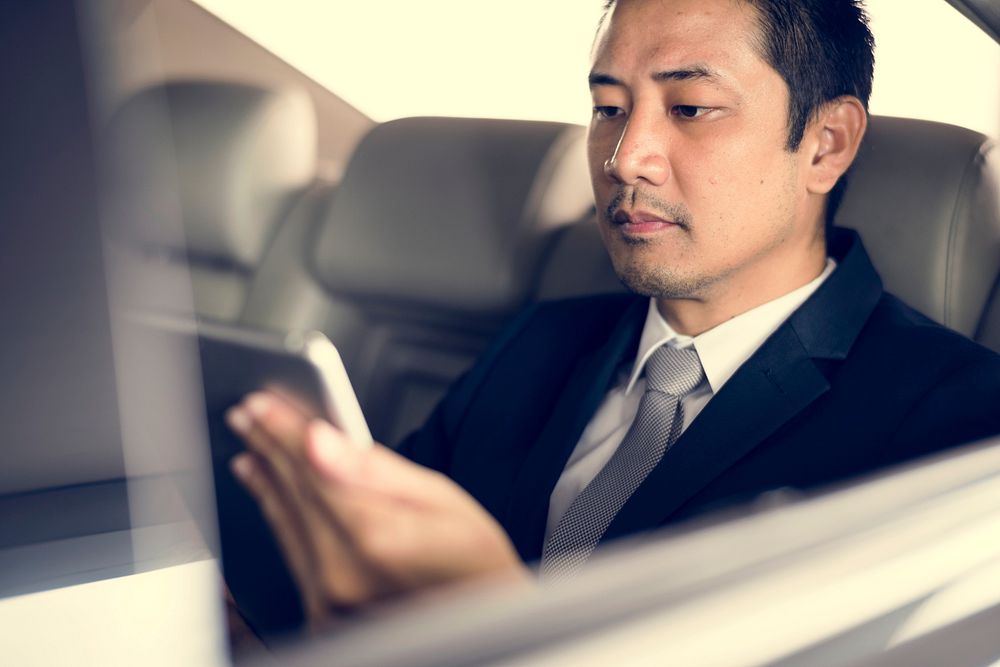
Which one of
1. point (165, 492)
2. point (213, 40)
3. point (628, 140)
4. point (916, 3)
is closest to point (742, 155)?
point (628, 140)

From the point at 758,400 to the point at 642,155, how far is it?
324 millimetres

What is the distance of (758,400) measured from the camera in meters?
1.08

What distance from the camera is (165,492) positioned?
705mm

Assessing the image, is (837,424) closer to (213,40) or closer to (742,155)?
(742,155)

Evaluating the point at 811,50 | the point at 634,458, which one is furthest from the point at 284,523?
the point at 811,50

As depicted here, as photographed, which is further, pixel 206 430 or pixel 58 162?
pixel 206 430

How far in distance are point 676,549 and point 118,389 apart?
351mm

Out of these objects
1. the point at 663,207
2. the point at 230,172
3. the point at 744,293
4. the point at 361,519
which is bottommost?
the point at 361,519

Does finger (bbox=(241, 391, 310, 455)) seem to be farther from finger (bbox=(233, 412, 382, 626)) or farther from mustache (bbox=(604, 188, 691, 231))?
mustache (bbox=(604, 188, 691, 231))

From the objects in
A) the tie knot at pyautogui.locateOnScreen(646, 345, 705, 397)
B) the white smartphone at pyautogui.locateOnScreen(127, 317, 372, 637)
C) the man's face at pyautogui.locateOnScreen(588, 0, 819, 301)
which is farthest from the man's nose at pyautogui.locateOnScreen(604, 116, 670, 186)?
the white smartphone at pyautogui.locateOnScreen(127, 317, 372, 637)

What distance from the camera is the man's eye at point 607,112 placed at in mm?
1275

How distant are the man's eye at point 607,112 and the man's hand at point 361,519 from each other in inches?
28.5

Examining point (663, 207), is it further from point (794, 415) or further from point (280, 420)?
point (280, 420)

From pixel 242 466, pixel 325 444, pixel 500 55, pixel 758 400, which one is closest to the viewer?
pixel 325 444
